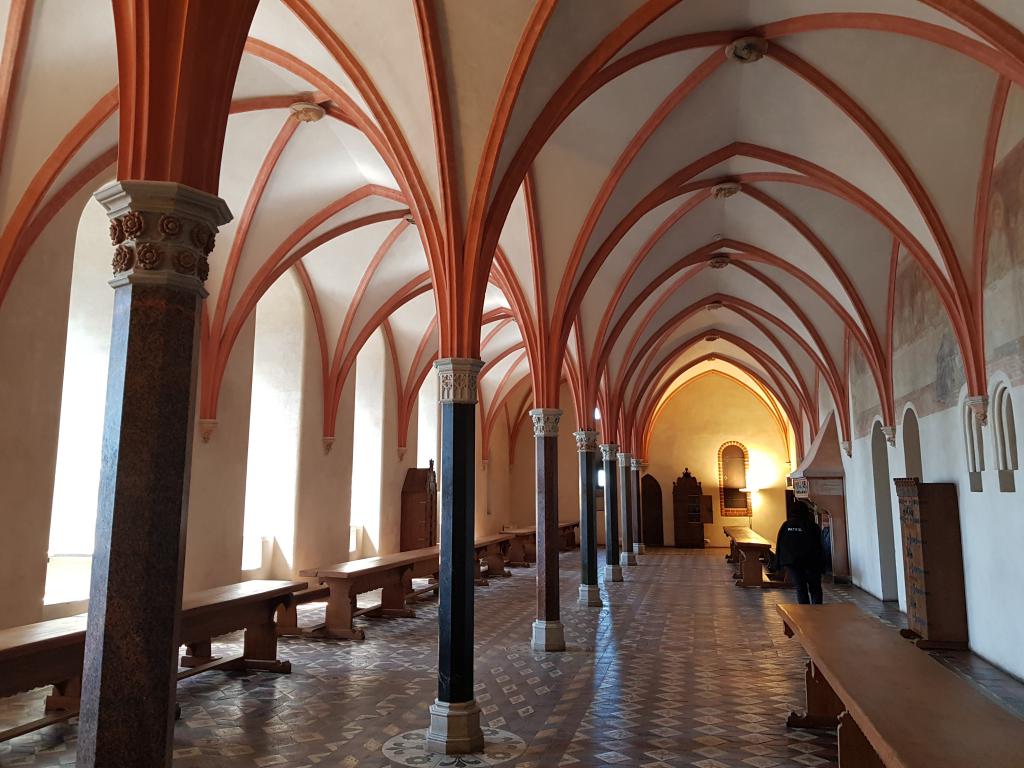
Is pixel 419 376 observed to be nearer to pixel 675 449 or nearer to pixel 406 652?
pixel 406 652

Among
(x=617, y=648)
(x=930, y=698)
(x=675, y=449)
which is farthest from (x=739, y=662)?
(x=675, y=449)

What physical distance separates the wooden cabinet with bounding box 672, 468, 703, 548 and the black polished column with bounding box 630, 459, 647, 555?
1.32m

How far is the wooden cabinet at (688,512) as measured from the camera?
27.4 metres

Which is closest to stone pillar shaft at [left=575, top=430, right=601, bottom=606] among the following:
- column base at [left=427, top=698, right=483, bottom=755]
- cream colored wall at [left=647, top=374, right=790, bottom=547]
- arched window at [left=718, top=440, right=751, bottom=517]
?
column base at [left=427, top=698, right=483, bottom=755]

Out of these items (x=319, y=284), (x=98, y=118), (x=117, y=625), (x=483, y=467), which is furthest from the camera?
(x=483, y=467)

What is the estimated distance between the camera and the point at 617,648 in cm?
921

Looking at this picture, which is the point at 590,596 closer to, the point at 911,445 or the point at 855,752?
the point at 911,445

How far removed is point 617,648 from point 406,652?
250 centimetres

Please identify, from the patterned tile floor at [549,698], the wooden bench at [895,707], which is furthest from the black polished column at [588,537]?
the wooden bench at [895,707]

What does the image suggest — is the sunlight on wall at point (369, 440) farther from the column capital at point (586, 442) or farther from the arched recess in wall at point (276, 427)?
the column capital at point (586, 442)

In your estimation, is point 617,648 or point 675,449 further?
point 675,449

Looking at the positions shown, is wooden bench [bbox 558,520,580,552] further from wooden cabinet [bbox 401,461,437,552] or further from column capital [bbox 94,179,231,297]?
column capital [bbox 94,179,231,297]

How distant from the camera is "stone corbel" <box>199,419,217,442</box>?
36.0 ft

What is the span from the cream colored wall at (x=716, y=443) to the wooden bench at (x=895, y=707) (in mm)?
22618
